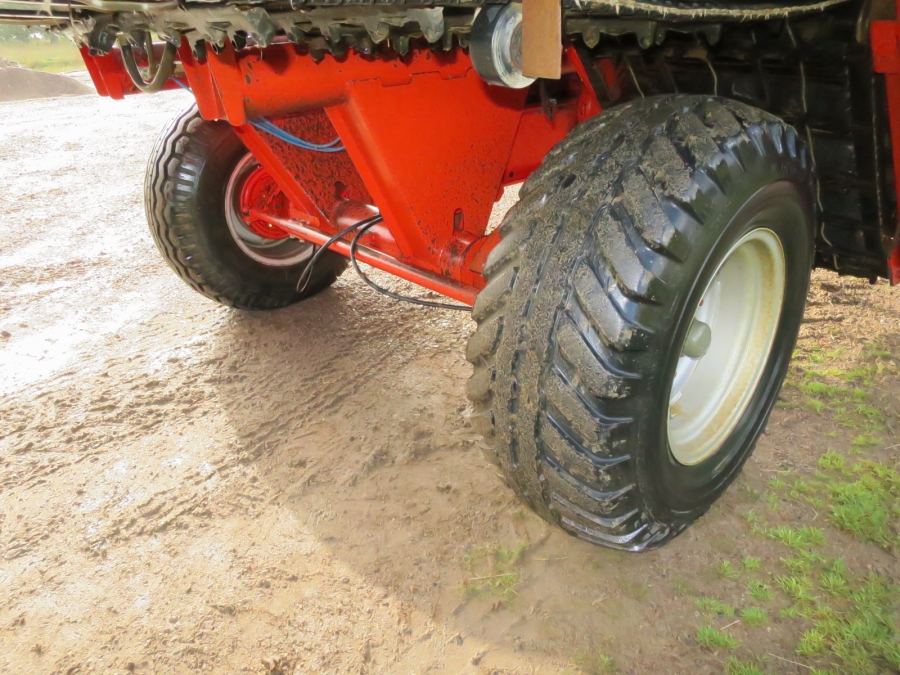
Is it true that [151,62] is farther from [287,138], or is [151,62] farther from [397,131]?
[287,138]

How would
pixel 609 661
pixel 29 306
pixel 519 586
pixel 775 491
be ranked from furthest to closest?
1. pixel 29 306
2. pixel 775 491
3. pixel 519 586
4. pixel 609 661

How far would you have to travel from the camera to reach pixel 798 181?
1685 mm

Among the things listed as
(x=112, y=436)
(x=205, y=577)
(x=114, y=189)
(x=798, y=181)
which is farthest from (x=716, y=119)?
(x=114, y=189)

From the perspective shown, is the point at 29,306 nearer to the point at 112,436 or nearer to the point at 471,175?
the point at 112,436

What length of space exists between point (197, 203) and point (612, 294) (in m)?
2.23

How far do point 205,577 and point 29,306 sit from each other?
2656mm

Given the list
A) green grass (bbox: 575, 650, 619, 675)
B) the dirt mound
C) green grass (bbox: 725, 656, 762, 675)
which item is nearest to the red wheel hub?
green grass (bbox: 575, 650, 619, 675)

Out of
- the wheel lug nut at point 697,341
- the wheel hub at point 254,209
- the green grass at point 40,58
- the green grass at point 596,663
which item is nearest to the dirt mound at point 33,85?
the green grass at point 40,58

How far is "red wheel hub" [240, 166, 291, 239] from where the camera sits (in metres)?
3.12

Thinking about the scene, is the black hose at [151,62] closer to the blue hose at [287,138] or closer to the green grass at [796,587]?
the blue hose at [287,138]

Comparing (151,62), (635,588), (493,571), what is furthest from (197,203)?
(635,588)

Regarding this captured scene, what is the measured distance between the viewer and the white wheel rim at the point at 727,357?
6.46 feet

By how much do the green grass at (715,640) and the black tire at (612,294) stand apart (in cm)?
27

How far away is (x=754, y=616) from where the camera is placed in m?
1.71
